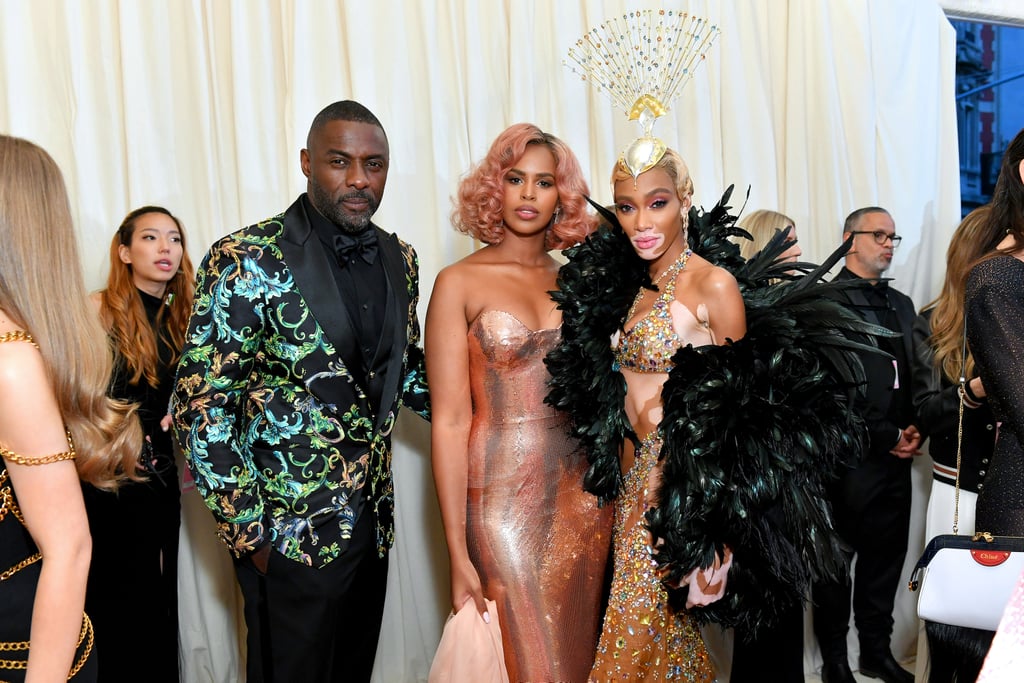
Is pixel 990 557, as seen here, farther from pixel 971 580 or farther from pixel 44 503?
pixel 44 503

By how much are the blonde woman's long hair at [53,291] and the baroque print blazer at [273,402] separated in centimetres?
76

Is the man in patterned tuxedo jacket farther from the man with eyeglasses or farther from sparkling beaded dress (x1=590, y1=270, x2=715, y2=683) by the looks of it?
the man with eyeglasses

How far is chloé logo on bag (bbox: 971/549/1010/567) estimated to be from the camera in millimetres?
1753

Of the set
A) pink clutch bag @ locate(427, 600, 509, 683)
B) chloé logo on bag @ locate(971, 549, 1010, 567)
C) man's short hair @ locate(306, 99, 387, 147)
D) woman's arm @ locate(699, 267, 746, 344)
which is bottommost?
pink clutch bag @ locate(427, 600, 509, 683)

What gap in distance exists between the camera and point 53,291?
158 cm

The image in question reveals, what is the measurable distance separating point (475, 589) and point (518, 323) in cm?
78

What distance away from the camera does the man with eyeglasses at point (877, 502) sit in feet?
12.2

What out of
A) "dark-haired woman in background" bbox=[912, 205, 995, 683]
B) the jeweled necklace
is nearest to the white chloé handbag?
"dark-haired woman in background" bbox=[912, 205, 995, 683]

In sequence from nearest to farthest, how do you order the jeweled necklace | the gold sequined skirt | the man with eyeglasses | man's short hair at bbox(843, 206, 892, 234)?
the gold sequined skirt
the jeweled necklace
the man with eyeglasses
man's short hair at bbox(843, 206, 892, 234)

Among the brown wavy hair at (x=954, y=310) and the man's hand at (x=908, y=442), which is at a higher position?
the brown wavy hair at (x=954, y=310)

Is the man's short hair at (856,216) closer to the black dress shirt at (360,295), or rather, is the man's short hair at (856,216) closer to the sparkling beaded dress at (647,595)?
the sparkling beaded dress at (647,595)

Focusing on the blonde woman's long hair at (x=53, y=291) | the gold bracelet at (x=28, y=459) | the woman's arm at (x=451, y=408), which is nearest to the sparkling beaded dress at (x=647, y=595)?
the woman's arm at (x=451, y=408)

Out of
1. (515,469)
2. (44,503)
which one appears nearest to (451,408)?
(515,469)

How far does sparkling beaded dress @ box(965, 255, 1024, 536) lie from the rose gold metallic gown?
111 cm
